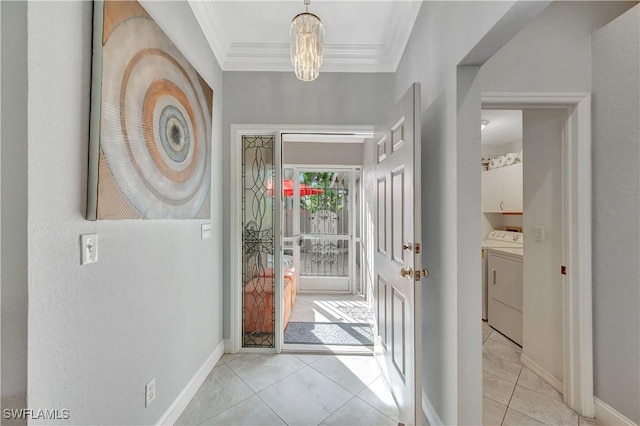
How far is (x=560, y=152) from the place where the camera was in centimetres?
189

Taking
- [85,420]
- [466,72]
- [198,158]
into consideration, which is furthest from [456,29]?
[85,420]

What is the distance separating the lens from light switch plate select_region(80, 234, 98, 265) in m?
0.96

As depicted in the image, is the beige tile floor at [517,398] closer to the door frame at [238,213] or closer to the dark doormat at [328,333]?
the dark doormat at [328,333]

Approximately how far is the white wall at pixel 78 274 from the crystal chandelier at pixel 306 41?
0.78 meters

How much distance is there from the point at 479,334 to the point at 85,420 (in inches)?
70.2

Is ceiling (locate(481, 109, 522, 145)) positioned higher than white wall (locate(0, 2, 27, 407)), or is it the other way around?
ceiling (locate(481, 109, 522, 145))

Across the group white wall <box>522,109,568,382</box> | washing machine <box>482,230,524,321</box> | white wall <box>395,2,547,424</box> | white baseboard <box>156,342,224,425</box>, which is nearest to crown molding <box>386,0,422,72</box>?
white wall <box>395,2,547,424</box>

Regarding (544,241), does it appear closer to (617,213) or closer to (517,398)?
(617,213)

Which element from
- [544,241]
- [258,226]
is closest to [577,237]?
[544,241]

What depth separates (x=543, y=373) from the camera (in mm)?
2064

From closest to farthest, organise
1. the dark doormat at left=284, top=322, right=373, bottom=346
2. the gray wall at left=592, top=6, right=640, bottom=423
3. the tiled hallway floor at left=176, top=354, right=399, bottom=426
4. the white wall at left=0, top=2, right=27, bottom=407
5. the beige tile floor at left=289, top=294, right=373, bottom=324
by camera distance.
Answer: the white wall at left=0, top=2, right=27, bottom=407 → the gray wall at left=592, top=6, right=640, bottom=423 → the tiled hallway floor at left=176, top=354, right=399, bottom=426 → the dark doormat at left=284, top=322, right=373, bottom=346 → the beige tile floor at left=289, top=294, right=373, bottom=324

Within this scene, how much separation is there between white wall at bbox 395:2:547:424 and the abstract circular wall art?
1.56 meters

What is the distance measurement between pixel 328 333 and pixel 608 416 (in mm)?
2139

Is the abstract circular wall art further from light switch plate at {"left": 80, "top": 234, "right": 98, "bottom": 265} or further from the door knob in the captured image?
the door knob
